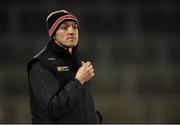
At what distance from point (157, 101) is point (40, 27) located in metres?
1.75

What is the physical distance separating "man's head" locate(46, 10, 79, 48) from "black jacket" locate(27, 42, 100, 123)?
33mm

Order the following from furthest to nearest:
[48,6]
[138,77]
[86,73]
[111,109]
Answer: [48,6] < [138,77] < [111,109] < [86,73]

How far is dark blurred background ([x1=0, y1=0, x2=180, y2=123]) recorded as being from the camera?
236 inches

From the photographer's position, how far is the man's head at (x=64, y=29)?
1963 millimetres

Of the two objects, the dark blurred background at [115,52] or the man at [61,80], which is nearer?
the man at [61,80]

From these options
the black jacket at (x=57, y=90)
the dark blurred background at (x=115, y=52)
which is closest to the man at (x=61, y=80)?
the black jacket at (x=57, y=90)

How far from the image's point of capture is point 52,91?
188 cm

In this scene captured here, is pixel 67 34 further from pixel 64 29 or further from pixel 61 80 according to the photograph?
pixel 61 80

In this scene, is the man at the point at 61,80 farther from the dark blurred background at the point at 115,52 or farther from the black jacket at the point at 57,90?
the dark blurred background at the point at 115,52

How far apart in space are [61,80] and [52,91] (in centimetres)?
6

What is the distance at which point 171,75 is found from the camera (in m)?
6.41

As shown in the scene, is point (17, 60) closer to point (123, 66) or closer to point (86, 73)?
point (123, 66)

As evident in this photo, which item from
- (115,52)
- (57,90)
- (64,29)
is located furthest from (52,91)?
(115,52)

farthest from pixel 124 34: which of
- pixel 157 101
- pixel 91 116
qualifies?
pixel 91 116
